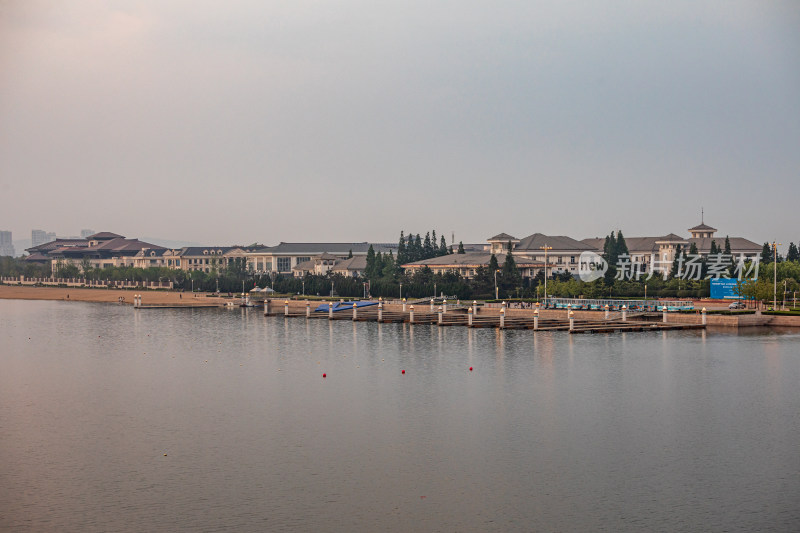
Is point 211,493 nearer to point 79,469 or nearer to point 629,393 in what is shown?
point 79,469

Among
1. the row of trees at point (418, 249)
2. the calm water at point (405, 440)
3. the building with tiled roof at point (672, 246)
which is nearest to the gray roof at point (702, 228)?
the building with tiled roof at point (672, 246)

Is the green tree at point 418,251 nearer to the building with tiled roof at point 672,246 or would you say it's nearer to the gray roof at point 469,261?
the gray roof at point 469,261

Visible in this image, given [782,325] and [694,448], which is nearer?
[694,448]

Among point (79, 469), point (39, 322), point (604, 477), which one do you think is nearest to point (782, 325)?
point (604, 477)

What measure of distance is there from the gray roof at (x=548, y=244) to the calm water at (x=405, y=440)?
275ft

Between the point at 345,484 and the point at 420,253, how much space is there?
405ft

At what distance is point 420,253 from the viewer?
6004 inches

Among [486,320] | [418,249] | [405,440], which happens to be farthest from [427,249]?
[405,440]

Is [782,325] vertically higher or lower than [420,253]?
lower

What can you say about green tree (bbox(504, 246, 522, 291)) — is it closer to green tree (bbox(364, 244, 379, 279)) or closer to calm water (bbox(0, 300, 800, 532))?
green tree (bbox(364, 244, 379, 279))

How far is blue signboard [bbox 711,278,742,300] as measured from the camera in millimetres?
90250

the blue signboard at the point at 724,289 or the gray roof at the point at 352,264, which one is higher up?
the gray roof at the point at 352,264

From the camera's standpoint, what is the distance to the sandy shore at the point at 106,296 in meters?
131

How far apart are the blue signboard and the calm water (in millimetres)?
27767
